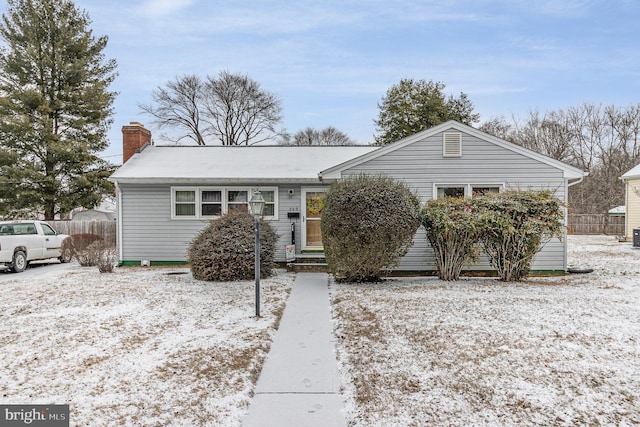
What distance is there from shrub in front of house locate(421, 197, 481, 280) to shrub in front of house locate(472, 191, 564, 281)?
0.24 m

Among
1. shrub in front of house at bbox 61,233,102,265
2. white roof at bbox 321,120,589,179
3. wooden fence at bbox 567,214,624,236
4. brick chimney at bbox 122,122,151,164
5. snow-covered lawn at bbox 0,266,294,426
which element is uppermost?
brick chimney at bbox 122,122,151,164

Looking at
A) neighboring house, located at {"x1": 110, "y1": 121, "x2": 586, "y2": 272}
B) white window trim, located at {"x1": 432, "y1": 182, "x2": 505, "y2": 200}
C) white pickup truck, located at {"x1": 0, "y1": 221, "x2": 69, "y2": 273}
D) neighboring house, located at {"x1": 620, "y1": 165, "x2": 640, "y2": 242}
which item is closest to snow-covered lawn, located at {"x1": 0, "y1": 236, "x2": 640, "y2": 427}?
white window trim, located at {"x1": 432, "y1": 182, "x2": 505, "y2": 200}

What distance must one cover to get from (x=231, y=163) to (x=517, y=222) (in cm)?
879

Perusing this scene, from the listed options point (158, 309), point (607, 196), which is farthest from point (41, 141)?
point (607, 196)

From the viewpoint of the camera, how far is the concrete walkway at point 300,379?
3273 mm

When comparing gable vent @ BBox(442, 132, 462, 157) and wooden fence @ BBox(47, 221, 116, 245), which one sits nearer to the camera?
gable vent @ BBox(442, 132, 462, 157)

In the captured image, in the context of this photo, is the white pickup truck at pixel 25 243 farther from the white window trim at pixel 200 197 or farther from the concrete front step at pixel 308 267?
the concrete front step at pixel 308 267

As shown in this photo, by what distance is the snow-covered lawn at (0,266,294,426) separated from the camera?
3.42m

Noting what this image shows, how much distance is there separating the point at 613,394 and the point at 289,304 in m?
4.85

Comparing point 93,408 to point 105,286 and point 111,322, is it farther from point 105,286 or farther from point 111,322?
point 105,286

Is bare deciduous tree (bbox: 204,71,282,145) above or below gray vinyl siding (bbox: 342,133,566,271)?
above

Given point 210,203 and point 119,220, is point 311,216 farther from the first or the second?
point 119,220

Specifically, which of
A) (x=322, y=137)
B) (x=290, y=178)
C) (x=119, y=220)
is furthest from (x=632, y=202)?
(x=322, y=137)

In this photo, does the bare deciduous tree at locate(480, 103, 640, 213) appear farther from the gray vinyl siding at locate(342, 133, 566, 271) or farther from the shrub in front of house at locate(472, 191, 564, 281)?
the shrub in front of house at locate(472, 191, 564, 281)
